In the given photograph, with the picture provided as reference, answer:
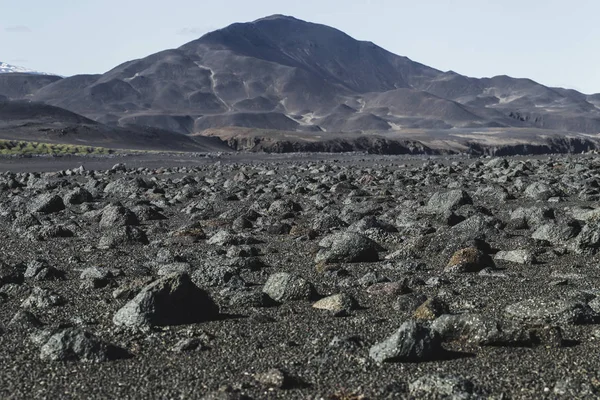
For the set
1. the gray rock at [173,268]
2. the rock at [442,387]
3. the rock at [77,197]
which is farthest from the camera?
the rock at [77,197]

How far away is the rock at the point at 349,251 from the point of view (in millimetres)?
11594

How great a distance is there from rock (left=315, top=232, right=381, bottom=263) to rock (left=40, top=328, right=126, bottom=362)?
190 inches

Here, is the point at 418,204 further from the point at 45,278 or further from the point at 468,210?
the point at 45,278

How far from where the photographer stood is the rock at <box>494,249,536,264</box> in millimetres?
11242

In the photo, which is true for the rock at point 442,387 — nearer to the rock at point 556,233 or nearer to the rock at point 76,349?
the rock at point 76,349

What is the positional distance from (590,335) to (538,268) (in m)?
3.43

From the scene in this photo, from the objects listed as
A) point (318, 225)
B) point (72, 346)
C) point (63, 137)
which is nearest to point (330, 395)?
point (72, 346)

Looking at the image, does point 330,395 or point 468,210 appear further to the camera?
point 468,210

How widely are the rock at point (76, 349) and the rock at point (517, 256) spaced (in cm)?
615

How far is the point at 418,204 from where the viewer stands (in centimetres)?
1870

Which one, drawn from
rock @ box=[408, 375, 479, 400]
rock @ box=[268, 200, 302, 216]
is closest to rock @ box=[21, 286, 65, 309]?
rock @ box=[408, 375, 479, 400]

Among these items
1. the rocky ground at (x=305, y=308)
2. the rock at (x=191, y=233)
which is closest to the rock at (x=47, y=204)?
the rocky ground at (x=305, y=308)

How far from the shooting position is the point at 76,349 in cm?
716

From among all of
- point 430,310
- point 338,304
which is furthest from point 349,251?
point 430,310
